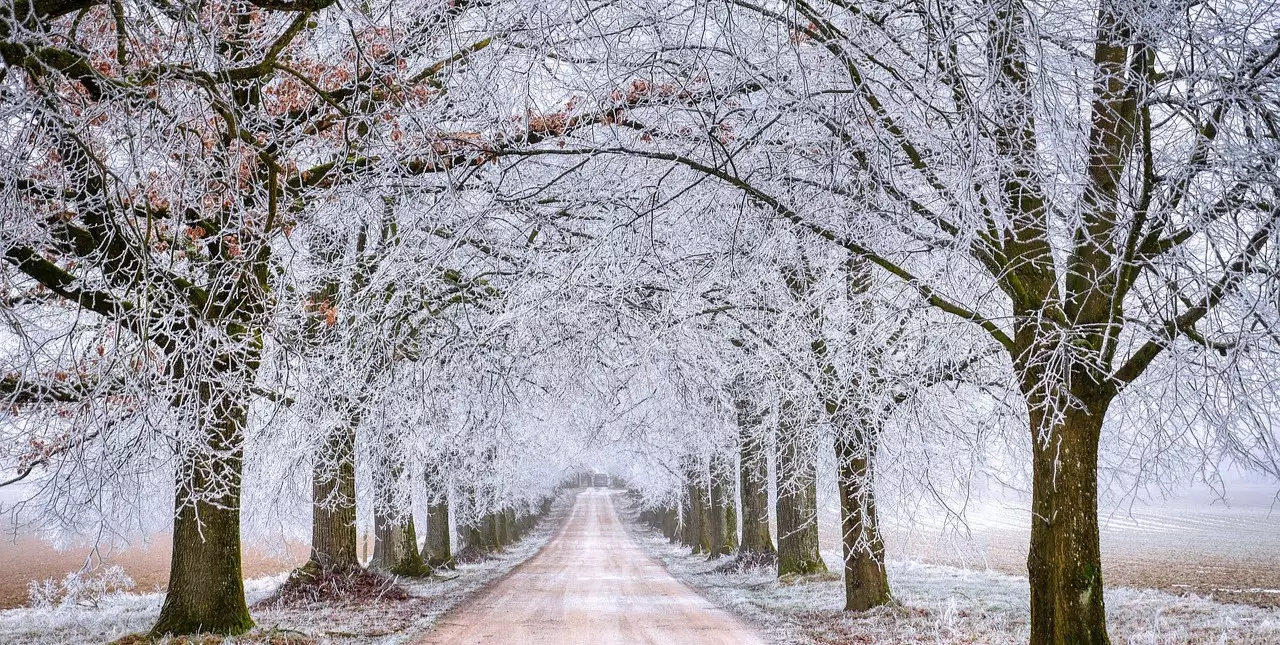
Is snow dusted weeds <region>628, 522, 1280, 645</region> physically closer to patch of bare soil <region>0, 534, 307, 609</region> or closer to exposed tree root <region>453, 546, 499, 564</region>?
exposed tree root <region>453, 546, 499, 564</region>

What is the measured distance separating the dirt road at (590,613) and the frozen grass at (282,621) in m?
0.59

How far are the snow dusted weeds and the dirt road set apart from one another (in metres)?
0.77

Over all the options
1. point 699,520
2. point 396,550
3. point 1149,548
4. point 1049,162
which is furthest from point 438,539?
point 1149,548

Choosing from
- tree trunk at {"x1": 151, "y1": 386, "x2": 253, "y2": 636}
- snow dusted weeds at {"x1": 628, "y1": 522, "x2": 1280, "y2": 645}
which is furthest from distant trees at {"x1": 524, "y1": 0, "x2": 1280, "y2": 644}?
tree trunk at {"x1": 151, "y1": 386, "x2": 253, "y2": 636}

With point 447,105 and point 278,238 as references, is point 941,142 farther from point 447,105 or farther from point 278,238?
point 278,238

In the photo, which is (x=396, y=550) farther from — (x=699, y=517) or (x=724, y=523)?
(x=699, y=517)

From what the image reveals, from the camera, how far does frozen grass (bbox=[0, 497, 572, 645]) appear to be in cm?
1030

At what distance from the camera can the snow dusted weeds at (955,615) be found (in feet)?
33.7

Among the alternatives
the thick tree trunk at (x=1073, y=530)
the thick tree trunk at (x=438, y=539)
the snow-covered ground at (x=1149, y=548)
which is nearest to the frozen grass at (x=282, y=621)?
the thick tree trunk at (x=438, y=539)

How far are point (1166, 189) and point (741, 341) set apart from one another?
23.6 ft

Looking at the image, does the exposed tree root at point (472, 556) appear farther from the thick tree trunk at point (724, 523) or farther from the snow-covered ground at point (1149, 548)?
the snow-covered ground at point (1149, 548)

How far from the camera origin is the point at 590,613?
46.3 feet

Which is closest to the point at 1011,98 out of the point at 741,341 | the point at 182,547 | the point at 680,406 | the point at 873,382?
the point at 873,382

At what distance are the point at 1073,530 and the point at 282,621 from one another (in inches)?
392
